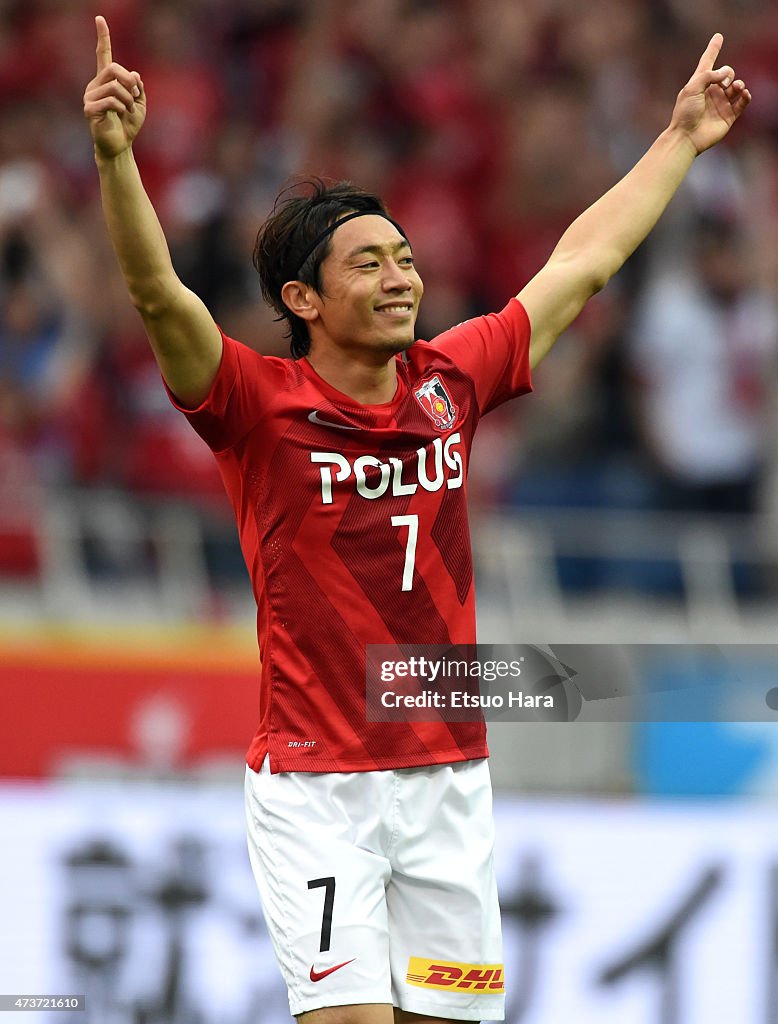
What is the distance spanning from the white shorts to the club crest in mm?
727

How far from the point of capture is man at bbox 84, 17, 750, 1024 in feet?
10.6

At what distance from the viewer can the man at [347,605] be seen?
3.22 m

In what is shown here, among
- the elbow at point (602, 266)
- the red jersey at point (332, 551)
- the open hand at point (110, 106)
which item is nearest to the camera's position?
the open hand at point (110, 106)

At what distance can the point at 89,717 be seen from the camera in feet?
21.8

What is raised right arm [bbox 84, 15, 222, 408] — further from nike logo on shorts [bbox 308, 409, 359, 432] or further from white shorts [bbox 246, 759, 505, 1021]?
white shorts [bbox 246, 759, 505, 1021]

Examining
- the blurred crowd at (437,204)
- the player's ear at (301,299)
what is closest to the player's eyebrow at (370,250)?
the player's ear at (301,299)

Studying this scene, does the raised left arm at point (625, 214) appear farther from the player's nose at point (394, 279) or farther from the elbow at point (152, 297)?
the elbow at point (152, 297)

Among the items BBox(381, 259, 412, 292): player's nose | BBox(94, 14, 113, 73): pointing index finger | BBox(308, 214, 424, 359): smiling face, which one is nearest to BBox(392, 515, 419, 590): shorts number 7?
BBox(308, 214, 424, 359): smiling face

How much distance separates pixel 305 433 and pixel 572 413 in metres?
4.44

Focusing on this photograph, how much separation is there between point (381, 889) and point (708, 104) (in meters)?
2.01

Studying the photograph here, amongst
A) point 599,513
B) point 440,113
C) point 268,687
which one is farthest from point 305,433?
point 440,113

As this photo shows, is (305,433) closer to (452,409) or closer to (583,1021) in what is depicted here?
(452,409)

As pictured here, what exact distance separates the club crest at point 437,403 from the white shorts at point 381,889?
0.73 m

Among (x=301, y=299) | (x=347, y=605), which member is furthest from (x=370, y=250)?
(x=347, y=605)
